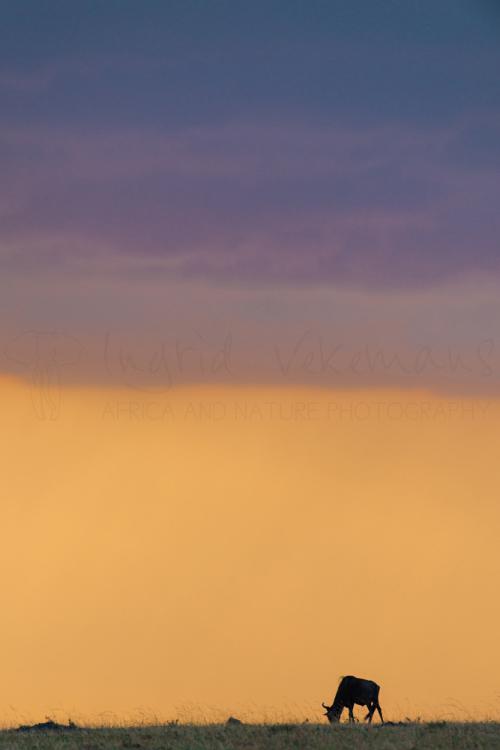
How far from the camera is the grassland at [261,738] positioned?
93.4 ft

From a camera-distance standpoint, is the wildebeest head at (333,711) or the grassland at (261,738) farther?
the wildebeest head at (333,711)

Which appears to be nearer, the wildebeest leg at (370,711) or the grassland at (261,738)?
the grassland at (261,738)

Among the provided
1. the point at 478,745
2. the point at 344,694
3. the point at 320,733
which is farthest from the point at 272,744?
the point at 344,694

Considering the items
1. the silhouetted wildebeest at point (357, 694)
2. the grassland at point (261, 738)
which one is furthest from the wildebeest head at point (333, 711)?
the grassland at point (261, 738)

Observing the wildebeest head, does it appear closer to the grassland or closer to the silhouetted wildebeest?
the silhouetted wildebeest

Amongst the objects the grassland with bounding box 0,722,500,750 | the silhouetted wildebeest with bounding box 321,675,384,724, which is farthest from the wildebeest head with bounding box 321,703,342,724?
the grassland with bounding box 0,722,500,750

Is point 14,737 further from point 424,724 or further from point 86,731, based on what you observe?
point 424,724

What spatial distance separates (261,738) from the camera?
29266mm

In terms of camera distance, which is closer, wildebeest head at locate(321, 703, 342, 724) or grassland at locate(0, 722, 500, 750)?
grassland at locate(0, 722, 500, 750)

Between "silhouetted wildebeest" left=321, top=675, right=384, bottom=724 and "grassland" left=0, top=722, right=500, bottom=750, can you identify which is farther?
"silhouetted wildebeest" left=321, top=675, right=384, bottom=724

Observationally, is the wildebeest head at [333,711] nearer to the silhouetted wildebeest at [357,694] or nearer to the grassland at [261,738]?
the silhouetted wildebeest at [357,694]

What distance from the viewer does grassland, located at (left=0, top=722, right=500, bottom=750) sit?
28.5 metres

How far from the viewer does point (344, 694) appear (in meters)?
37.8

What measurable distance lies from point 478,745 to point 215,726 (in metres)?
6.49
